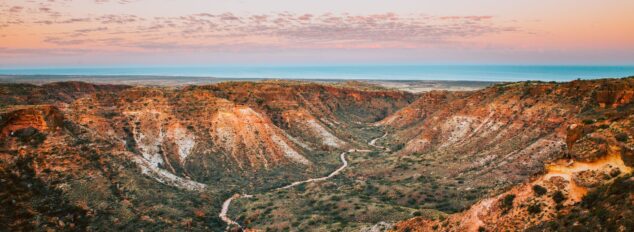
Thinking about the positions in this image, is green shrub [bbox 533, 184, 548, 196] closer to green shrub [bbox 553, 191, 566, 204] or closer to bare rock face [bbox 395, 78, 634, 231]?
bare rock face [bbox 395, 78, 634, 231]

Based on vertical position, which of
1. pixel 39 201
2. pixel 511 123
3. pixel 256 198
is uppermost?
pixel 511 123

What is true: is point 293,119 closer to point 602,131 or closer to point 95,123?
point 95,123

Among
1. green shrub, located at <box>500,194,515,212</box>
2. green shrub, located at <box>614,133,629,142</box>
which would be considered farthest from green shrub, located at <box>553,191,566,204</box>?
green shrub, located at <box>614,133,629,142</box>

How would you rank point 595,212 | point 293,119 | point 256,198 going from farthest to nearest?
point 293,119 < point 256,198 < point 595,212

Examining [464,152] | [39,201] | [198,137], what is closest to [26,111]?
[39,201]

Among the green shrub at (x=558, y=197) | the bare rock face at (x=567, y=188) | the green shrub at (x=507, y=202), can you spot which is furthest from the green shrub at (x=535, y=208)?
the green shrub at (x=507, y=202)

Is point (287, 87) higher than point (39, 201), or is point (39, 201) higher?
point (287, 87)

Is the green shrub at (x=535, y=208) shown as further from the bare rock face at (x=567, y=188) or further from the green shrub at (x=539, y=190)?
the green shrub at (x=539, y=190)

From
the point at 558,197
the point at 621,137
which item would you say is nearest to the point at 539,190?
the point at 558,197
